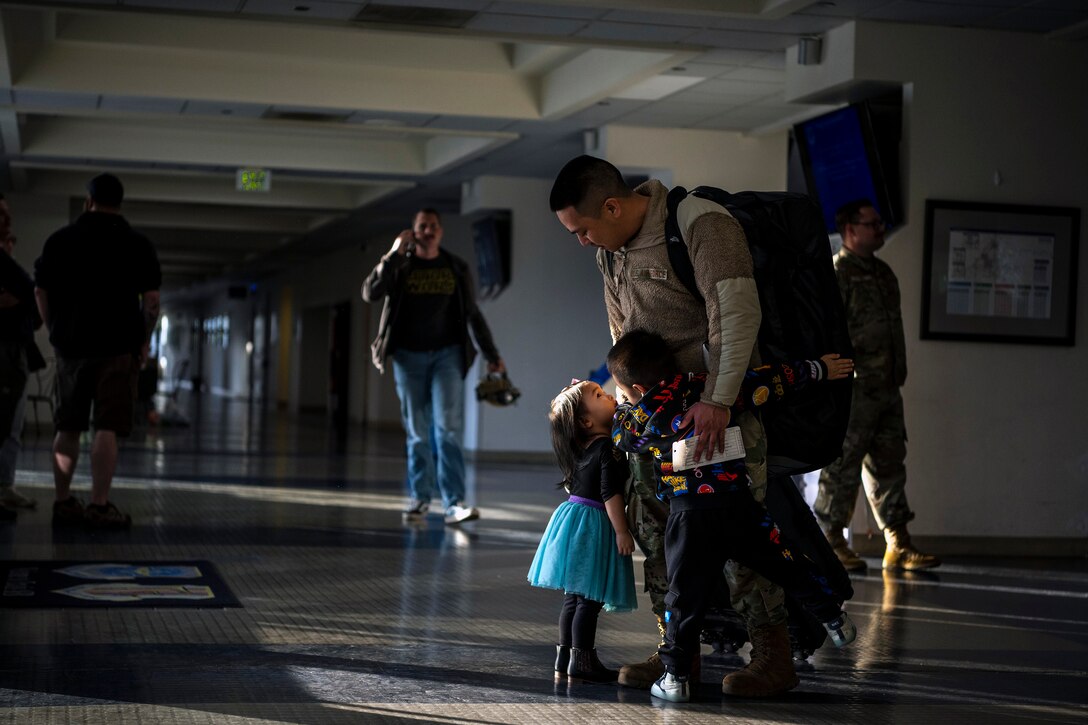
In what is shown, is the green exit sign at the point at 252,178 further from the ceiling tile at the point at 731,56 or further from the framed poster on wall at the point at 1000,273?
the framed poster on wall at the point at 1000,273

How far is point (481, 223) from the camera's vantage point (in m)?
15.1

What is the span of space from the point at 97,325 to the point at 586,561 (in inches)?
151

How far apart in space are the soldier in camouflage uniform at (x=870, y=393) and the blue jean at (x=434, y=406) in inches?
84.2

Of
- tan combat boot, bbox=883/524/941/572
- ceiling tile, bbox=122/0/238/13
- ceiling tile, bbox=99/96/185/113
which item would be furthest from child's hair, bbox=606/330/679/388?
ceiling tile, bbox=99/96/185/113

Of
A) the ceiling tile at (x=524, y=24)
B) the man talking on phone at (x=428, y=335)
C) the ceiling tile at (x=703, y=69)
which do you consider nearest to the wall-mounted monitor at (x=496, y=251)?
the ceiling tile at (x=703, y=69)

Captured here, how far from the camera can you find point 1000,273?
7562 mm

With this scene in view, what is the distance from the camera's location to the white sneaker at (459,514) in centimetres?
764

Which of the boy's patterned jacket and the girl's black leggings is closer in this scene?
the boy's patterned jacket

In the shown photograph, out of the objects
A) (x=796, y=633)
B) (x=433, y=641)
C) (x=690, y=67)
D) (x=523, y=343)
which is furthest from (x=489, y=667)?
(x=523, y=343)

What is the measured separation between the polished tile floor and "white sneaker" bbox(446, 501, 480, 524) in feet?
0.34

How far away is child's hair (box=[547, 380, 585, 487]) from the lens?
3.74 metres

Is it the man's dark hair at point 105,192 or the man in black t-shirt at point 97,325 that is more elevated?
the man's dark hair at point 105,192

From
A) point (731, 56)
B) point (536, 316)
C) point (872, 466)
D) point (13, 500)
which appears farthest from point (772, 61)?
point (536, 316)

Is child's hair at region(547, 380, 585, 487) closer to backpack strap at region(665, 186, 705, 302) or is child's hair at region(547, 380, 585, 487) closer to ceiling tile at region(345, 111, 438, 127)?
backpack strap at region(665, 186, 705, 302)
